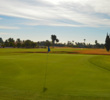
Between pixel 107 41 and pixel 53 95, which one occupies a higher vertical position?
pixel 107 41

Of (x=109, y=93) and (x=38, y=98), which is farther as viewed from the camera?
(x=109, y=93)

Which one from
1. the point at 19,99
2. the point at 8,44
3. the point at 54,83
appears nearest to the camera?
the point at 19,99

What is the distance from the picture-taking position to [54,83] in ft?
31.8

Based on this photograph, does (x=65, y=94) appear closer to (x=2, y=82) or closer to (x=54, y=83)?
(x=54, y=83)

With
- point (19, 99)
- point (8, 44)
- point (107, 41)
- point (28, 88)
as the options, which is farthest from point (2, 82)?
point (8, 44)

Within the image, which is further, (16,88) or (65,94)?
(16,88)

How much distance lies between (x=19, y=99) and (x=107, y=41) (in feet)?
237

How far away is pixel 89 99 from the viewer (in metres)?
7.30

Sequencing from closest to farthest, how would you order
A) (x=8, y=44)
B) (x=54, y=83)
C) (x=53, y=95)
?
(x=53, y=95), (x=54, y=83), (x=8, y=44)

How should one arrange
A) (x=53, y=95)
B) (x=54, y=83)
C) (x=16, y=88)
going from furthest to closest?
(x=54, y=83)
(x=16, y=88)
(x=53, y=95)

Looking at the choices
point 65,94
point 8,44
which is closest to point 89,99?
point 65,94

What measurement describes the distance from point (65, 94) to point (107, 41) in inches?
2779

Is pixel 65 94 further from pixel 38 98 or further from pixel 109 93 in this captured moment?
pixel 109 93

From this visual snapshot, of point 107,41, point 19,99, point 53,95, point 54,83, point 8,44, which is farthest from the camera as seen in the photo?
point 8,44
